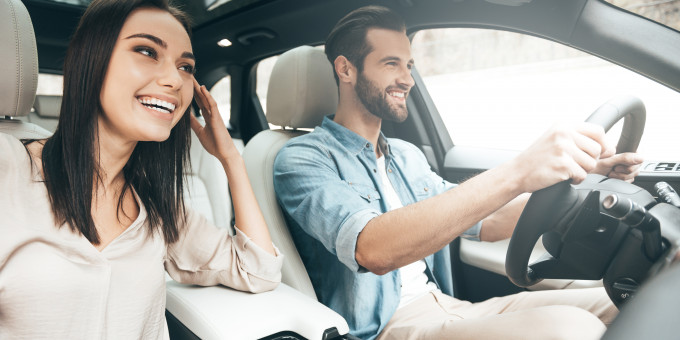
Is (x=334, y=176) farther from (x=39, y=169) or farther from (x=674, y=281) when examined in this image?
(x=674, y=281)

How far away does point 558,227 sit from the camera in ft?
2.77

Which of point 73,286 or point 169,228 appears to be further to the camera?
point 169,228

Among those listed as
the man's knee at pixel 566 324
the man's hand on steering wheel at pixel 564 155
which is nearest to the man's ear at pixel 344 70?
the man's hand on steering wheel at pixel 564 155

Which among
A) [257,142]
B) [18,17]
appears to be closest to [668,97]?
[257,142]

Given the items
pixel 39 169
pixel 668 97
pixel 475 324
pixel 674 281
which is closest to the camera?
pixel 674 281

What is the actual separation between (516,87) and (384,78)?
0.57 meters

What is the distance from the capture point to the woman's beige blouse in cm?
75

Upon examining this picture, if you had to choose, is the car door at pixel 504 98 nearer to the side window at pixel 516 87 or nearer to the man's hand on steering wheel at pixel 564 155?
the side window at pixel 516 87

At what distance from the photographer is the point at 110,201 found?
0.95 meters

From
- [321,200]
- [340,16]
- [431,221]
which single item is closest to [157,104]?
[321,200]

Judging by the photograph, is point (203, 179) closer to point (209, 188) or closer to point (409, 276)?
point (209, 188)

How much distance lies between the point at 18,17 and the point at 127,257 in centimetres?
61

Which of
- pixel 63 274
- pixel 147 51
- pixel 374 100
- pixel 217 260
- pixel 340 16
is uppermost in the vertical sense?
pixel 340 16

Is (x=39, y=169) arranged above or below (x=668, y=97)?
below
